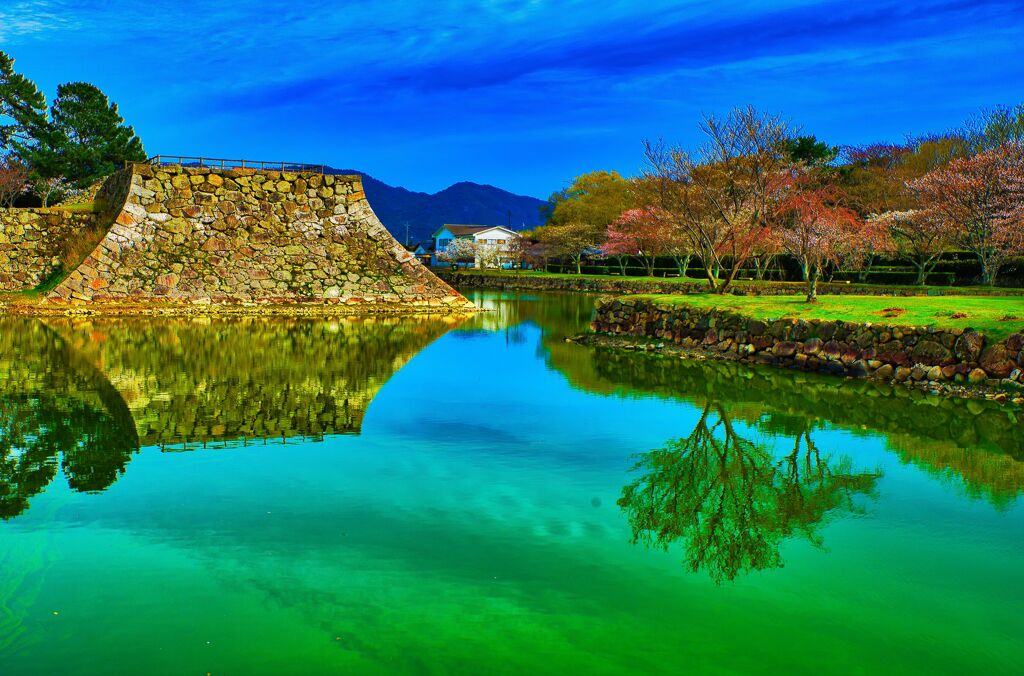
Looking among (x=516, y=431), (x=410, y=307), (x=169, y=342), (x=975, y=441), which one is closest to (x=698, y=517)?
(x=516, y=431)

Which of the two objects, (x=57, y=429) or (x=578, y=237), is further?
(x=578, y=237)

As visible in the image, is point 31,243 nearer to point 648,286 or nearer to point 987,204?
point 648,286

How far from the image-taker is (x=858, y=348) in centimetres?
2005

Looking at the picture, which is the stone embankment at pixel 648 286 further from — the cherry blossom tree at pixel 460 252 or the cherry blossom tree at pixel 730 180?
the cherry blossom tree at pixel 460 252

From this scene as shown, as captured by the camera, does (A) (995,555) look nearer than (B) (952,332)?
Yes

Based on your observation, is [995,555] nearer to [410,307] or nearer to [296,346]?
[296,346]

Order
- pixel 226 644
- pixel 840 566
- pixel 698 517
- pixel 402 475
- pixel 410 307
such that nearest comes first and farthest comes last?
pixel 226 644, pixel 840 566, pixel 698 517, pixel 402 475, pixel 410 307

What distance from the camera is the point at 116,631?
6023mm

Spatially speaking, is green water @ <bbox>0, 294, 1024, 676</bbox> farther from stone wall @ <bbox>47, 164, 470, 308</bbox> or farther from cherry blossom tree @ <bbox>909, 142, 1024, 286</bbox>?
stone wall @ <bbox>47, 164, 470, 308</bbox>

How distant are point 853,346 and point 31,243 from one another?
38.9m

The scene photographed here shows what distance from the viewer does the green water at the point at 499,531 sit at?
597 cm

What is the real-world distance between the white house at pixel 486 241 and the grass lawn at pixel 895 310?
87.9 m

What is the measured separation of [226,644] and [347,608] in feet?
3.16

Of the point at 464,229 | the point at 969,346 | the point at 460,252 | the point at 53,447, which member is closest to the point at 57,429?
the point at 53,447
